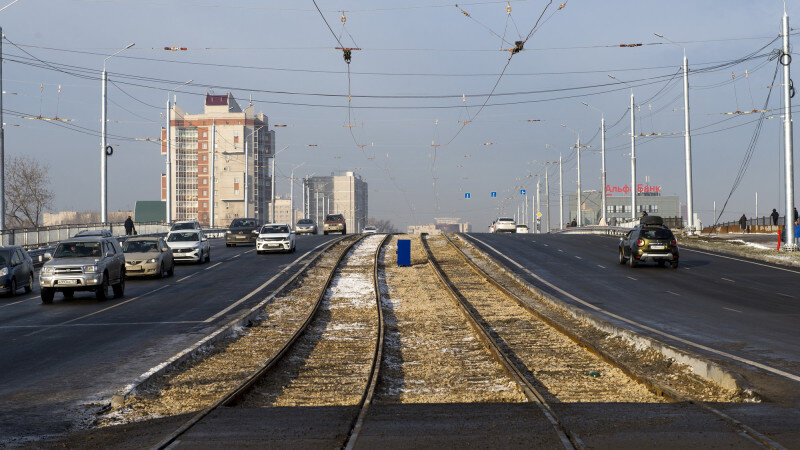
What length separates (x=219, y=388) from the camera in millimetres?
11766

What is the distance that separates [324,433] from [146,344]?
8.73 metres

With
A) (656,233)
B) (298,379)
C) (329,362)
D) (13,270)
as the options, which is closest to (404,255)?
(656,233)

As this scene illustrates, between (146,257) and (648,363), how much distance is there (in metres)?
23.3

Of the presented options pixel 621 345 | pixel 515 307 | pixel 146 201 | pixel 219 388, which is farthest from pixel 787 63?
pixel 146 201

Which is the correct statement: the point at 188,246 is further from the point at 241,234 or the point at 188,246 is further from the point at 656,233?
the point at 656,233

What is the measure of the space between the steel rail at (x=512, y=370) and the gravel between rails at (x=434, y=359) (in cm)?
12

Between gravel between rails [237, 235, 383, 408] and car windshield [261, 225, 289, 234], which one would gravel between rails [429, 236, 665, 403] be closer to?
gravel between rails [237, 235, 383, 408]

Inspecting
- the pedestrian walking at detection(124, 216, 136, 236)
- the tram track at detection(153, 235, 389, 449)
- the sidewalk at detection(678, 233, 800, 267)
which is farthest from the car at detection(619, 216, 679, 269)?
the pedestrian walking at detection(124, 216, 136, 236)

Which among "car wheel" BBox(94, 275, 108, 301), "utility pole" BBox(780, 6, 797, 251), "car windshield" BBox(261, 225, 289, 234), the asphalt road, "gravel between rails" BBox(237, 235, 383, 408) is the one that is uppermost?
"utility pole" BBox(780, 6, 797, 251)

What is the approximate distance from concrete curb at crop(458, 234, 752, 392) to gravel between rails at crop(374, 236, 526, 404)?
2.77 metres

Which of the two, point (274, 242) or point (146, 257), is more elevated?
point (274, 242)

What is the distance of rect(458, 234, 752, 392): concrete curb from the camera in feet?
36.5

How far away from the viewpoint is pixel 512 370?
500 inches

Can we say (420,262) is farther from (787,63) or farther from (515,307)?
(787,63)
